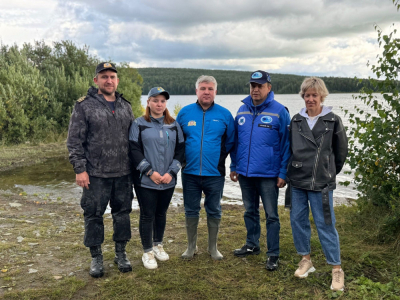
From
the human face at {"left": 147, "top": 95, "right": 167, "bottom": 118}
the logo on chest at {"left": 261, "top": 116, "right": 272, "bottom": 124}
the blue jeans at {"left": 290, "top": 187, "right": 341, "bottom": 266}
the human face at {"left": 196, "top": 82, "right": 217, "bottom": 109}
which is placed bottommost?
the blue jeans at {"left": 290, "top": 187, "right": 341, "bottom": 266}

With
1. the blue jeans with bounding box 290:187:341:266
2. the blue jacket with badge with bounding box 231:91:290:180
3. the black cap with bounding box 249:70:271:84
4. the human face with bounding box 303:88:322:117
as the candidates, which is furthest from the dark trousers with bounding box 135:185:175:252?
the human face with bounding box 303:88:322:117

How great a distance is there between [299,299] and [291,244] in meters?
1.53

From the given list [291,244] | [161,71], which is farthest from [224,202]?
[161,71]

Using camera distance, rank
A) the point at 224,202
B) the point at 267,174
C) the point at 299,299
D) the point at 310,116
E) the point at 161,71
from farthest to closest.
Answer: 1. the point at 161,71
2. the point at 224,202
3. the point at 267,174
4. the point at 310,116
5. the point at 299,299

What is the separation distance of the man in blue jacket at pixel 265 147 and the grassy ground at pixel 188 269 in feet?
1.82

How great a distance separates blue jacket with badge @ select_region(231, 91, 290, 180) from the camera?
14.0 ft

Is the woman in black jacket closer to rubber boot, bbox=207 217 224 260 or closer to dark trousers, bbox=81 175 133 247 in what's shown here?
rubber boot, bbox=207 217 224 260

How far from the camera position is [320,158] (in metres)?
3.76

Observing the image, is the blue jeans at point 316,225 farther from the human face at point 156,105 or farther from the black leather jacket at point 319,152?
the human face at point 156,105

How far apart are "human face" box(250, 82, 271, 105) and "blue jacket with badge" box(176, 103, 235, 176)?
1.43ft

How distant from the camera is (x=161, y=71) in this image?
77.2m

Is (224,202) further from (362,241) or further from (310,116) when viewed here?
(310,116)

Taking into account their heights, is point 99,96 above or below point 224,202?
above

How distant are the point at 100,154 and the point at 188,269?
1.92 meters
